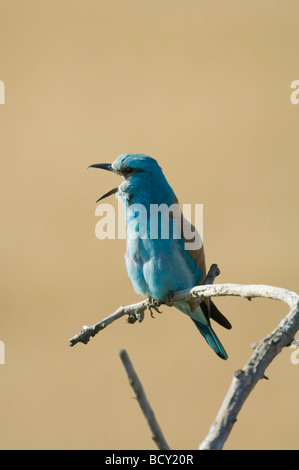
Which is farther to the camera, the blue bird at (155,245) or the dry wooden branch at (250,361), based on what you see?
the blue bird at (155,245)

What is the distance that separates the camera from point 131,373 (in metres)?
0.75

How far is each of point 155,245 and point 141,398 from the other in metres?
1.21

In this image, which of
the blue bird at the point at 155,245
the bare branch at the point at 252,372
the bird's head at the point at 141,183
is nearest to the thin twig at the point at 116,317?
the blue bird at the point at 155,245

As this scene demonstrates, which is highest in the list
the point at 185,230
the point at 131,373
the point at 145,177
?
the point at 145,177

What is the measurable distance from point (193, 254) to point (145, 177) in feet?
0.95

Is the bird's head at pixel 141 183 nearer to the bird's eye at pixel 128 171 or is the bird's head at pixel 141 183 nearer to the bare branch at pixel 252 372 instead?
the bird's eye at pixel 128 171

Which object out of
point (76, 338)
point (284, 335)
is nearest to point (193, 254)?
point (76, 338)

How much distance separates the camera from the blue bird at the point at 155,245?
1943mm

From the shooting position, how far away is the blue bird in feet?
6.38

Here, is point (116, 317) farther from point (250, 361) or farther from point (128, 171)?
point (250, 361)

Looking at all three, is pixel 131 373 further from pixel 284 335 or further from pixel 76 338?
pixel 76 338
